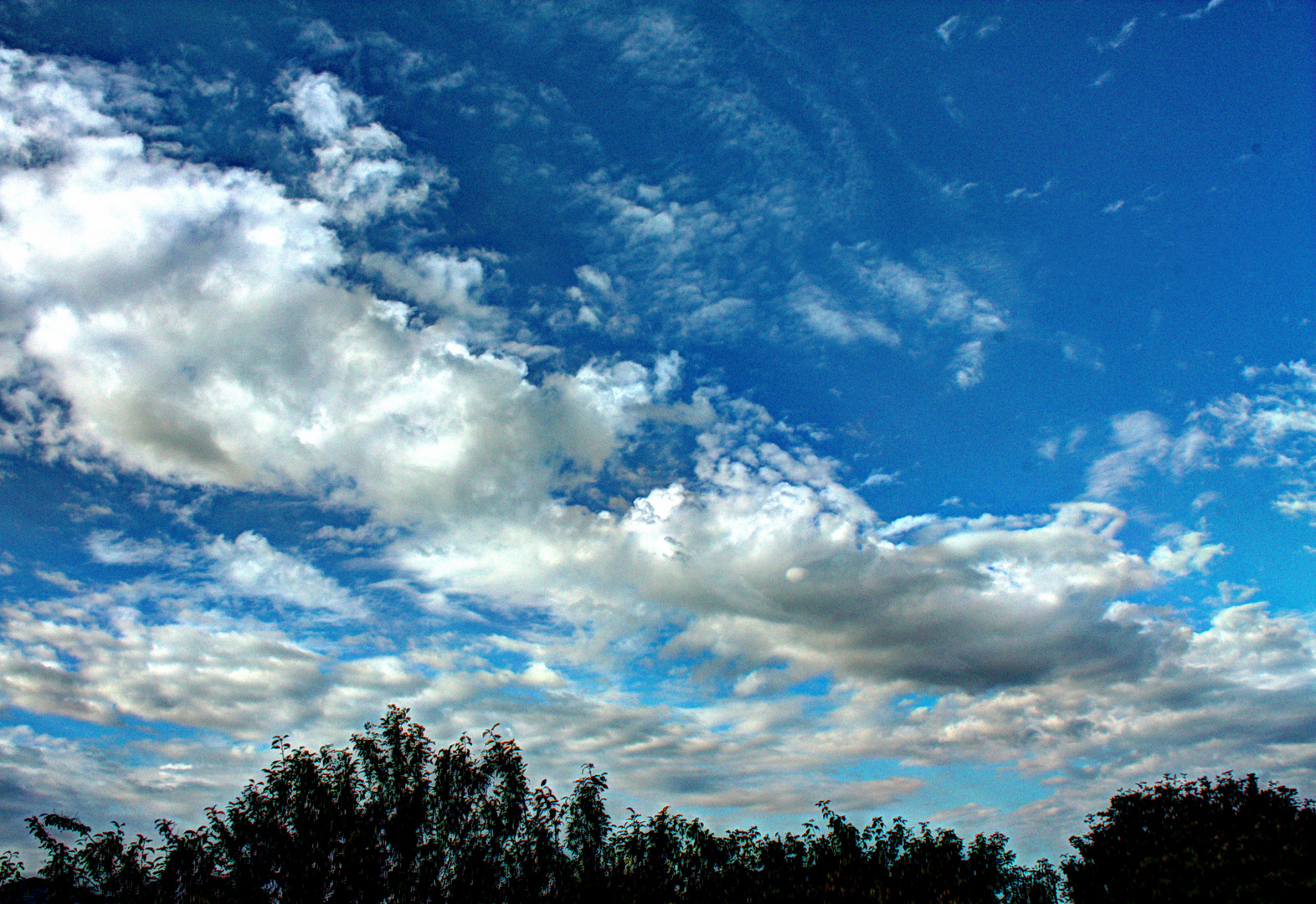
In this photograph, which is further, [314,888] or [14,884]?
[14,884]

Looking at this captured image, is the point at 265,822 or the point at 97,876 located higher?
the point at 265,822

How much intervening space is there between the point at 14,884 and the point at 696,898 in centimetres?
4687

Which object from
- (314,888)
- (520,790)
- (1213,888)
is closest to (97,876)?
(314,888)

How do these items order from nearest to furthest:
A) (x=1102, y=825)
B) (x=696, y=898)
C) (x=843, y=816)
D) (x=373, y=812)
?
(x=696, y=898), (x=373, y=812), (x=1102, y=825), (x=843, y=816)

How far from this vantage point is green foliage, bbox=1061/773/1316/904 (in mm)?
31094

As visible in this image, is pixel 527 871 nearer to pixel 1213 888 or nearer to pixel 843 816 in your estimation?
pixel 843 816

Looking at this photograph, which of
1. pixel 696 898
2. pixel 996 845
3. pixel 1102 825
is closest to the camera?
pixel 696 898

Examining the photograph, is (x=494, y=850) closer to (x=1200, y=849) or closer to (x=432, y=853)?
(x=432, y=853)

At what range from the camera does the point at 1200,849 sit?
35094mm

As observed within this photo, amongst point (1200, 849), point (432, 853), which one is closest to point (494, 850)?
point (432, 853)

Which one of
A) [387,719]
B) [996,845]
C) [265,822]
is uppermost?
[387,719]

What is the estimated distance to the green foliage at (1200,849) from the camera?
102ft

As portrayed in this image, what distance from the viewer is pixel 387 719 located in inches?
1784

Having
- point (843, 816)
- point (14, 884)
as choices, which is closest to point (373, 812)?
point (14, 884)
